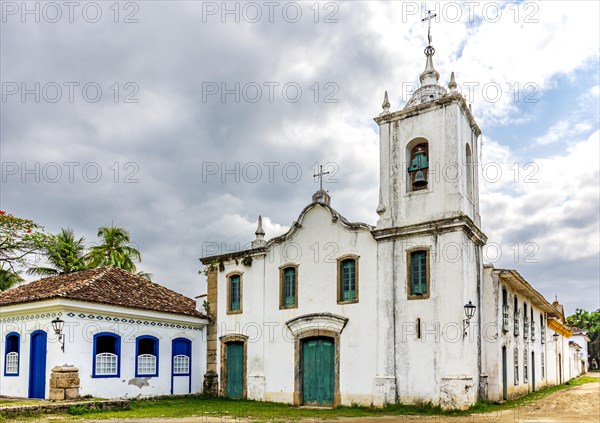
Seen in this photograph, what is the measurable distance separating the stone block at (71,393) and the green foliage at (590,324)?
6252 centimetres

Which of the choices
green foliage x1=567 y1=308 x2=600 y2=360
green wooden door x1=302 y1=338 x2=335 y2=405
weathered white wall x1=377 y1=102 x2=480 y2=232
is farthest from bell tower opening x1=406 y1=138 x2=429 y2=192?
green foliage x1=567 y1=308 x2=600 y2=360

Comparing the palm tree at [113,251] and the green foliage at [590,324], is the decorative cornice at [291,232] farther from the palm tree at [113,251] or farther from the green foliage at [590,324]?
the green foliage at [590,324]

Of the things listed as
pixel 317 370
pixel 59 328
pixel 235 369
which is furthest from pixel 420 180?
pixel 59 328

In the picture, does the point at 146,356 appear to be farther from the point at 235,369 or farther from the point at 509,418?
the point at 509,418

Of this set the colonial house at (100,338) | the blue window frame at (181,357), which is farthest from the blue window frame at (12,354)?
the blue window frame at (181,357)

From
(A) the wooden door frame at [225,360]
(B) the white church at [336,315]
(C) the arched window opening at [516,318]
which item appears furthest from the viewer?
(C) the arched window opening at [516,318]

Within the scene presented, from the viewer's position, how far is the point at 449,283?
1584 centimetres

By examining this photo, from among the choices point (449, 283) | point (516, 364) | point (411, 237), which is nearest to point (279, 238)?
point (411, 237)

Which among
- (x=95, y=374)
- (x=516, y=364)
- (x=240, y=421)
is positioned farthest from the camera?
(x=516, y=364)

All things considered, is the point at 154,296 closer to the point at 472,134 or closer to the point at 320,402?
the point at 320,402

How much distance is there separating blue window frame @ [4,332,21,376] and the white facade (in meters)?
0.08

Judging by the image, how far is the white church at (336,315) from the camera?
16.1m

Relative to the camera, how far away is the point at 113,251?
1170 inches

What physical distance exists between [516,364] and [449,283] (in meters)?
6.42
